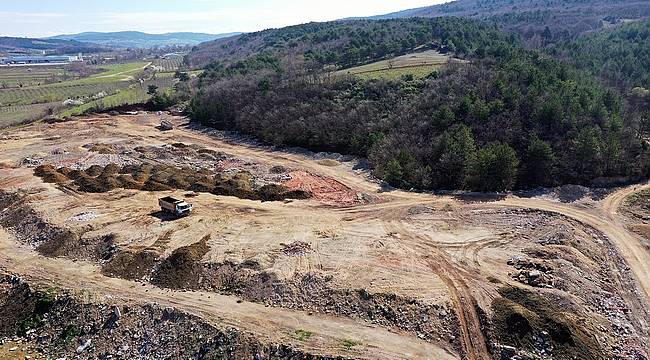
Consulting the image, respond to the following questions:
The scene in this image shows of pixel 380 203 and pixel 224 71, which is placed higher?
pixel 224 71

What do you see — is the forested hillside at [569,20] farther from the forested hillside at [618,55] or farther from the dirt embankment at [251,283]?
the dirt embankment at [251,283]

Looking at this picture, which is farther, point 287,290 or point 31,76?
point 31,76

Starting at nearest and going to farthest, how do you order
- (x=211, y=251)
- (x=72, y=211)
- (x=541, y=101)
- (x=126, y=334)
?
(x=126, y=334), (x=211, y=251), (x=72, y=211), (x=541, y=101)

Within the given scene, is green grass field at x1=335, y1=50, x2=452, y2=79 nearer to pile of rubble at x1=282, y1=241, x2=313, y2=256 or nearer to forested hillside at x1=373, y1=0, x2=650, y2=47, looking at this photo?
pile of rubble at x1=282, y1=241, x2=313, y2=256

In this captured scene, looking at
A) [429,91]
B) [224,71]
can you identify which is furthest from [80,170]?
[224,71]

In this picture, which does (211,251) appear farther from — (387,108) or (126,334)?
(387,108)

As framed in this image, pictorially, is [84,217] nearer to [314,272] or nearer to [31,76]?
Result: [314,272]

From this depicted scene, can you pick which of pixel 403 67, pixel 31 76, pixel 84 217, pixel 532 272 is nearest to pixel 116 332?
pixel 84 217

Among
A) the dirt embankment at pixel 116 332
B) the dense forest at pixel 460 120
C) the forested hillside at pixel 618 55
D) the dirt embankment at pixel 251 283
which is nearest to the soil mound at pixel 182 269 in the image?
the dirt embankment at pixel 251 283

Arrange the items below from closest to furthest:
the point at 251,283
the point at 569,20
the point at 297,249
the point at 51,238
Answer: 1. the point at 251,283
2. the point at 297,249
3. the point at 51,238
4. the point at 569,20
